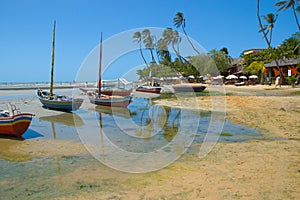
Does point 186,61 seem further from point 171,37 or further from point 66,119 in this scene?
point 66,119

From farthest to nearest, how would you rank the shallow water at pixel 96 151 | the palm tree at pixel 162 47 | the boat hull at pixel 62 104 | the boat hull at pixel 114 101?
the palm tree at pixel 162 47 < the boat hull at pixel 114 101 < the boat hull at pixel 62 104 < the shallow water at pixel 96 151

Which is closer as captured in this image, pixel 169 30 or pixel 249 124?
pixel 249 124

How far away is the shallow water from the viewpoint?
19.4ft

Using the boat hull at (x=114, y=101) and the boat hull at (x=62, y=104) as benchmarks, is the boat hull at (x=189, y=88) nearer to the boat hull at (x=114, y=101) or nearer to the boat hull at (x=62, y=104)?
the boat hull at (x=114, y=101)

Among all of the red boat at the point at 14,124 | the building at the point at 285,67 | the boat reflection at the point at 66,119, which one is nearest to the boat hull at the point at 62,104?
the boat reflection at the point at 66,119

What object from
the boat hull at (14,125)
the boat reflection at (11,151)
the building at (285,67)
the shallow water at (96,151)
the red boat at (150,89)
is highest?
the building at (285,67)

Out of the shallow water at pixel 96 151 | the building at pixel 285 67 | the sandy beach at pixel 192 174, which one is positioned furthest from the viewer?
the building at pixel 285 67

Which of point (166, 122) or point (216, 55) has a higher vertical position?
point (216, 55)

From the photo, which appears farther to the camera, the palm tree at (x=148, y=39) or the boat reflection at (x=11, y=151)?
the palm tree at (x=148, y=39)

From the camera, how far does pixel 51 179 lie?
626 centimetres

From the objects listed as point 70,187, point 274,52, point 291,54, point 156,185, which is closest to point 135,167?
point 156,185

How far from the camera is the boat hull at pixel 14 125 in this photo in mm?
10320

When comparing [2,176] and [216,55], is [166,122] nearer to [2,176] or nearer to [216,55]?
[2,176]

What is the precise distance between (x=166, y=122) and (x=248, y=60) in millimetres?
44299
